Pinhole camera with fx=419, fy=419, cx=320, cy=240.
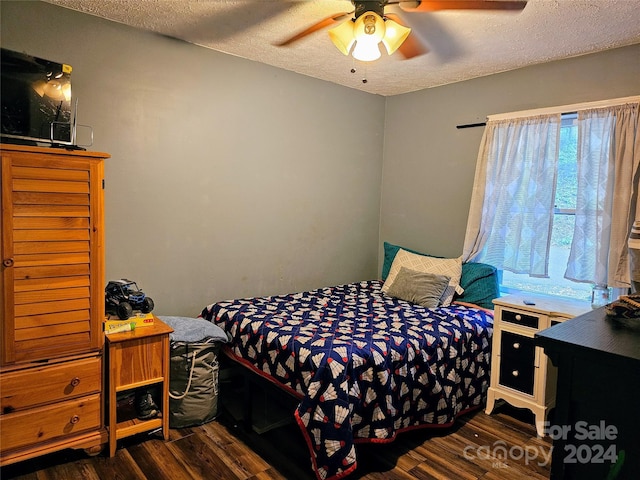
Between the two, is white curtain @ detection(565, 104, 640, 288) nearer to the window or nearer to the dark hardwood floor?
the window

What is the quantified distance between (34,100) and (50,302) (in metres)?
1.00

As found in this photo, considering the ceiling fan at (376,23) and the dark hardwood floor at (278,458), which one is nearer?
Result: the ceiling fan at (376,23)

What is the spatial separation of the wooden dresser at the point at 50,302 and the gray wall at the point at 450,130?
278cm

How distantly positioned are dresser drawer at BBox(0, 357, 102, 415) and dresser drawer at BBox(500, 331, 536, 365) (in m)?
2.47

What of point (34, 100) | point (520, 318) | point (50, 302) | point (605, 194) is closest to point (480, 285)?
point (520, 318)

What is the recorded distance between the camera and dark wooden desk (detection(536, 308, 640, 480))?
1312 millimetres

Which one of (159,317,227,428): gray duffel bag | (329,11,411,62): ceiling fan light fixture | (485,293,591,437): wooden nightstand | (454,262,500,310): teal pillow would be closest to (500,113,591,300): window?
(485,293,591,437): wooden nightstand

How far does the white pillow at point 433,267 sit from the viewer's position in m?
3.35

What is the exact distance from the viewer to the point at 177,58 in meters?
2.91

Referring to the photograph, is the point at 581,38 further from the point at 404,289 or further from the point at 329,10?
the point at 404,289

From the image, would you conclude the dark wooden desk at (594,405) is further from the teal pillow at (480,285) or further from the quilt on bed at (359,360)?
the teal pillow at (480,285)

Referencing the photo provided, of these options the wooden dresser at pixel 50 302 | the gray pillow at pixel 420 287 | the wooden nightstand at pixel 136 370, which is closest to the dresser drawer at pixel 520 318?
the gray pillow at pixel 420 287

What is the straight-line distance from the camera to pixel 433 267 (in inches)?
139

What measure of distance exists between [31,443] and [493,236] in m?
3.30
